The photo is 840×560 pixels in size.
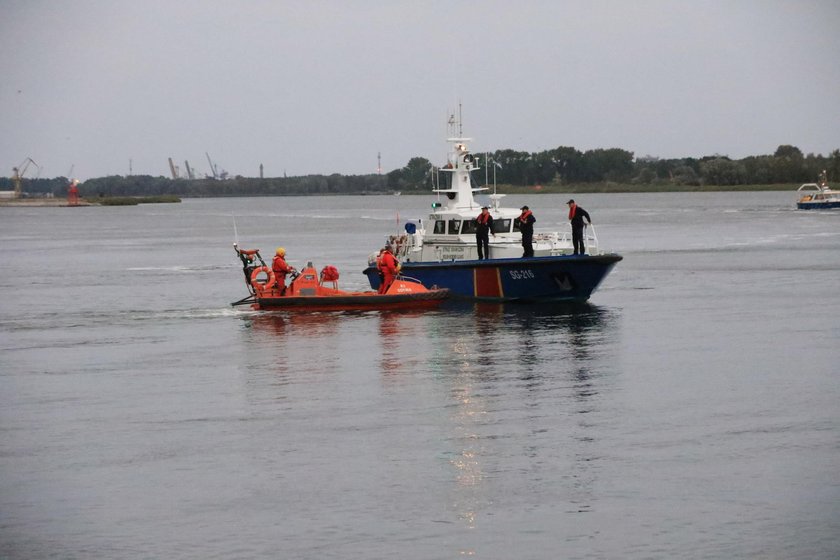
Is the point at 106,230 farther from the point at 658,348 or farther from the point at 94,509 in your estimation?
the point at 94,509

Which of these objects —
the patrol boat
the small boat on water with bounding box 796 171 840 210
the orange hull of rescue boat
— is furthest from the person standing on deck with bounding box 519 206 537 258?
the small boat on water with bounding box 796 171 840 210

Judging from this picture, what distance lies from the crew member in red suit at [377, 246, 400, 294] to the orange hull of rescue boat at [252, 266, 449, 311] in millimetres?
187

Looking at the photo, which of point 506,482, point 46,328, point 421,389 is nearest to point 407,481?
point 506,482

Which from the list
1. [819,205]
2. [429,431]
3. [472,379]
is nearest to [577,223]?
[472,379]

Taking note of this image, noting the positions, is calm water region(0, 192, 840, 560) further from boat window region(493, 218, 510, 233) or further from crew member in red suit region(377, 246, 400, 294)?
boat window region(493, 218, 510, 233)

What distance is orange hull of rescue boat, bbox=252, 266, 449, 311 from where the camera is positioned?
34.5 metres

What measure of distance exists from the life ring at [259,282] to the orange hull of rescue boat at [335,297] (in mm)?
38

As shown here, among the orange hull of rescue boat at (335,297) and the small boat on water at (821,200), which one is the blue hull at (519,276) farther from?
the small boat on water at (821,200)

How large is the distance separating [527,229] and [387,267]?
376cm

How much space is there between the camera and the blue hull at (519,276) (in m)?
34.5

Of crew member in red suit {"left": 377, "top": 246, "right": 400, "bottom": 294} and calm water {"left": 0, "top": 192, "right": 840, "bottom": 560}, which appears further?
crew member in red suit {"left": 377, "top": 246, "right": 400, "bottom": 294}

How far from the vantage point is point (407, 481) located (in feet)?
54.7

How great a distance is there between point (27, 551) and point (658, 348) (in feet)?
53.9

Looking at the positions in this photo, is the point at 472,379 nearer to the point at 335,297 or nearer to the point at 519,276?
the point at 335,297
